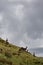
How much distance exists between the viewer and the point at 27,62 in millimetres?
61062

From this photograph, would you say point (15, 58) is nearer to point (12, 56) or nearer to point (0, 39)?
point (12, 56)

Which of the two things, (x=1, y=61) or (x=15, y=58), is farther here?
(x=15, y=58)

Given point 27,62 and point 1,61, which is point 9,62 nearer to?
point 1,61

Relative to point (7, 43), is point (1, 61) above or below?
below

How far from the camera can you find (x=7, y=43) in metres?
81.1

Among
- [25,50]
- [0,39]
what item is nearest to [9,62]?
[25,50]

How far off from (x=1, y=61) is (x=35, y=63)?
10.3 m

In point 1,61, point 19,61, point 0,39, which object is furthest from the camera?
point 0,39

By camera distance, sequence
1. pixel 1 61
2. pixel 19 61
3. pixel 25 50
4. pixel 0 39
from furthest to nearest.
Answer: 1. pixel 0 39
2. pixel 25 50
3. pixel 19 61
4. pixel 1 61

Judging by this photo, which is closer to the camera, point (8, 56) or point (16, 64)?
point (16, 64)

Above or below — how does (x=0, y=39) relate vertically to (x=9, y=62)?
above

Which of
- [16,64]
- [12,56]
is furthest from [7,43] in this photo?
[16,64]

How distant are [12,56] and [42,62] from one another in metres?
6.76

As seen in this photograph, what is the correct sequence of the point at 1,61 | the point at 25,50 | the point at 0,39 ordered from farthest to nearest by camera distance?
the point at 0,39 → the point at 25,50 → the point at 1,61
